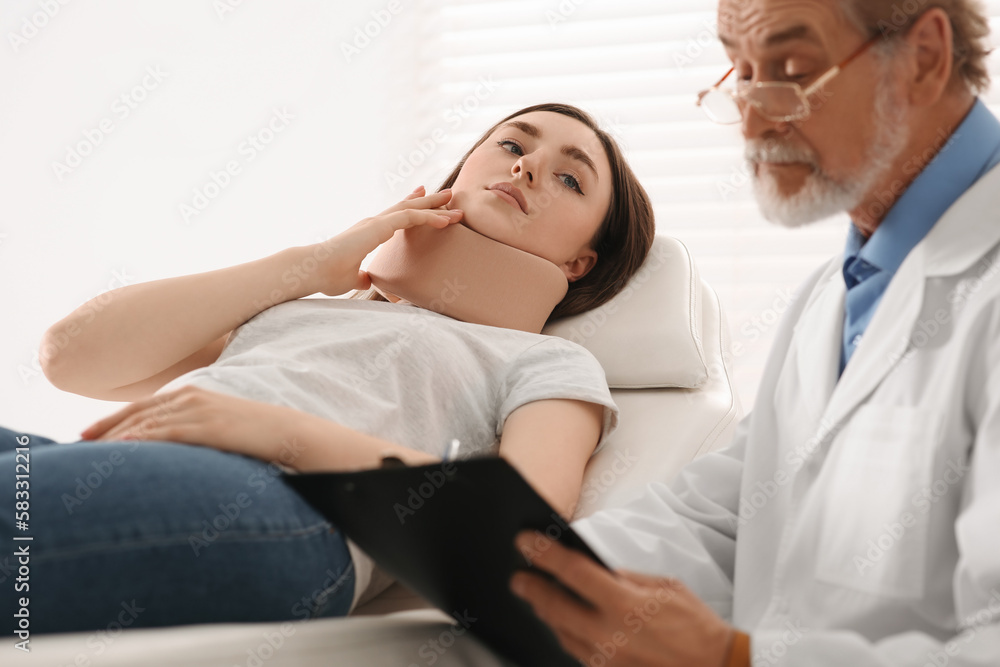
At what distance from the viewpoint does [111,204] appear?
2.83 m

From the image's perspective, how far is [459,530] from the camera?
76 cm

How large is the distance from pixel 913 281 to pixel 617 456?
0.66 m

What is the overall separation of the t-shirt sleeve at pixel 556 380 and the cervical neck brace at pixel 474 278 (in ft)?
0.39

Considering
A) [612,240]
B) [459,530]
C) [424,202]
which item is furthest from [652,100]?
[459,530]

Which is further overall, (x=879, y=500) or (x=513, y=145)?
(x=513, y=145)

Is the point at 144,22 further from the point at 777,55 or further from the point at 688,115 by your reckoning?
the point at 777,55

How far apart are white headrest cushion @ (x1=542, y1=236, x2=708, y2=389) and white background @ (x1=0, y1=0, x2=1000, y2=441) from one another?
0.77 m

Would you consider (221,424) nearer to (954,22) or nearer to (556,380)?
(556,380)

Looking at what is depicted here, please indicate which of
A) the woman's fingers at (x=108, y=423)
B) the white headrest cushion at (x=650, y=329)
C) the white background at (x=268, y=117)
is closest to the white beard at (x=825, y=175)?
the white headrest cushion at (x=650, y=329)

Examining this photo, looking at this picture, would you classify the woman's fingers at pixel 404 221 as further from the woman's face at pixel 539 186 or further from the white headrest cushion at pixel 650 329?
the white headrest cushion at pixel 650 329

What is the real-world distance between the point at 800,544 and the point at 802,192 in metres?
0.42

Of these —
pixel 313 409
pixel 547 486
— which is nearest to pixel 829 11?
pixel 547 486

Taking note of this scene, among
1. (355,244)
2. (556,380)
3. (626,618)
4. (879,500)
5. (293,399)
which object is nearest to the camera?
(626,618)

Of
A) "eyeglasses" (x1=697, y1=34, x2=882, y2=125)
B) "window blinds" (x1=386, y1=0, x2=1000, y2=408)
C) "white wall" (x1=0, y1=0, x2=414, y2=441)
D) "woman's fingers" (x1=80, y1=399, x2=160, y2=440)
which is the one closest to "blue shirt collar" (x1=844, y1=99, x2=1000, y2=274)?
"eyeglasses" (x1=697, y1=34, x2=882, y2=125)
